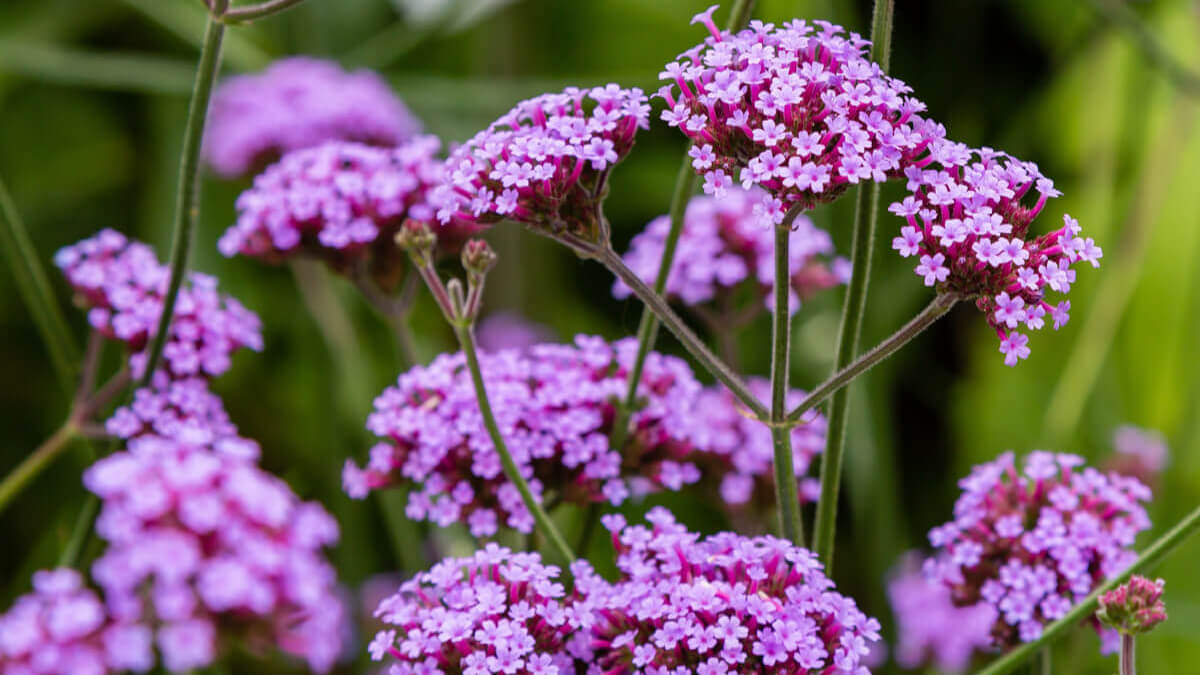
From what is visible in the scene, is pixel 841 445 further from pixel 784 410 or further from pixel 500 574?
pixel 500 574

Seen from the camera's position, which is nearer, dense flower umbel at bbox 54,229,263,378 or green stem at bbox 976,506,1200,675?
green stem at bbox 976,506,1200,675

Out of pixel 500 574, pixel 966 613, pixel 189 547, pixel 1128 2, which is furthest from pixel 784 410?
pixel 1128 2

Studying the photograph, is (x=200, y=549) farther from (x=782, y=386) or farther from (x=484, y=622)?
(x=782, y=386)

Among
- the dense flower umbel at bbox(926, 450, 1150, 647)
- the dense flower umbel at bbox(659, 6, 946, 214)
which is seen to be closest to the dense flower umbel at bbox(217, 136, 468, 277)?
the dense flower umbel at bbox(659, 6, 946, 214)

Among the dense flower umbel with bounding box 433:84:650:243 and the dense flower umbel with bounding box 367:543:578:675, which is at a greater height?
the dense flower umbel with bounding box 433:84:650:243

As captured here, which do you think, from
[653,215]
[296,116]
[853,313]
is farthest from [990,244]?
[653,215]

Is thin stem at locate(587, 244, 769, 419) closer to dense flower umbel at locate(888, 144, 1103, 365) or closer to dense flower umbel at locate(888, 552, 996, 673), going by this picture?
dense flower umbel at locate(888, 144, 1103, 365)
